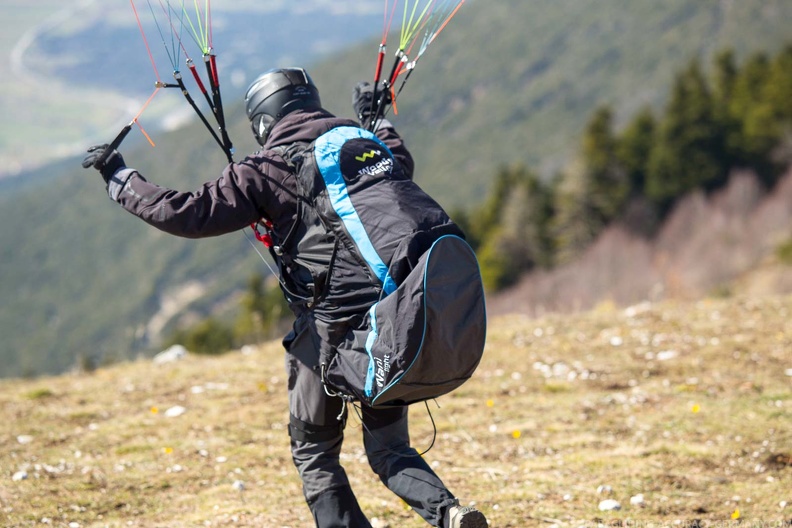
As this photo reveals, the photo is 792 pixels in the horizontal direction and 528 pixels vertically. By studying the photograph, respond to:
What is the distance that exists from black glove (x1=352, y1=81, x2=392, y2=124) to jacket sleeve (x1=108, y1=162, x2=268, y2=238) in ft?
4.12

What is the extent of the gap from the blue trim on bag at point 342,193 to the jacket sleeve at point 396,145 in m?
0.57

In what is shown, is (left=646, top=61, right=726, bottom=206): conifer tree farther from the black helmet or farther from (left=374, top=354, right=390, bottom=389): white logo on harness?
(left=374, top=354, right=390, bottom=389): white logo on harness

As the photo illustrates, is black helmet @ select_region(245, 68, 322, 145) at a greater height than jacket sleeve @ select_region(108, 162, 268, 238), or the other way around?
black helmet @ select_region(245, 68, 322, 145)

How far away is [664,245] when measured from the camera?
55.7m

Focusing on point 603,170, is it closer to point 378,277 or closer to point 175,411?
point 175,411

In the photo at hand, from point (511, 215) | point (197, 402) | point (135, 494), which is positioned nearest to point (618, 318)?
point (197, 402)

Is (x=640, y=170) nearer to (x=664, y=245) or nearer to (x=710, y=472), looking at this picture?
(x=664, y=245)

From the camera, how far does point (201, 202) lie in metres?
4.22

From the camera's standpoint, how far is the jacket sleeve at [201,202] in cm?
418

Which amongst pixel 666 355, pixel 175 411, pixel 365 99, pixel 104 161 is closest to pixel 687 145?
pixel 666 355

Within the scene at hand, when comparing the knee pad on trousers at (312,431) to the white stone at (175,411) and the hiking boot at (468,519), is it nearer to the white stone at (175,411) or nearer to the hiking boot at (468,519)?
the hiking boot at (468,519)

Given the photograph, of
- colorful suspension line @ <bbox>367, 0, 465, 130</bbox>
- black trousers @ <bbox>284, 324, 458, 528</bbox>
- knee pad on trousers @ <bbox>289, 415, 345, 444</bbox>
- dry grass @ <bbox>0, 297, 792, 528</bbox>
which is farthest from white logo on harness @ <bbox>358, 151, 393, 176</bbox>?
dry grass @ <bbox>0, 297, 792, 528</bbox>

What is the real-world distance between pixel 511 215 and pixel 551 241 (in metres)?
3.55

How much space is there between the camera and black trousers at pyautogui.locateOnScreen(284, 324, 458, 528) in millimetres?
4559
